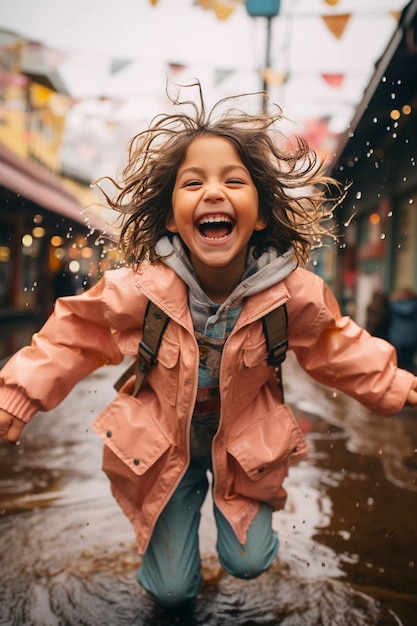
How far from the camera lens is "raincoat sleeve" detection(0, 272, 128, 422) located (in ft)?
7.43

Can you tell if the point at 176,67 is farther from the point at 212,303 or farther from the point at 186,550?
the point at 186,550

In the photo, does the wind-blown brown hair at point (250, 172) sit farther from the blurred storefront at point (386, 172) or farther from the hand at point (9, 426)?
the blurred storefront at point (386, 172)

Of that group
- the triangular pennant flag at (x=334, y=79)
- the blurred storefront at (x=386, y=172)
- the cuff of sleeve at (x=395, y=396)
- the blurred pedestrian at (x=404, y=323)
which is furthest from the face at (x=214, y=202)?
the triangular pennant flag at (x=334, y=79)

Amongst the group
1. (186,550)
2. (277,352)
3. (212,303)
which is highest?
(212,303)

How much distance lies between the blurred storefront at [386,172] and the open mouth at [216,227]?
345cm

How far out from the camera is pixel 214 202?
6.97 ft

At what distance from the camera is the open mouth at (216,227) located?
215cm

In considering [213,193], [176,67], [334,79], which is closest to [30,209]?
[176,67]

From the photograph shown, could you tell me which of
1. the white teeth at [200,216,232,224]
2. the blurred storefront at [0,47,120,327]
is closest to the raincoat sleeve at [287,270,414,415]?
the white teeth at [200,216,232,224]

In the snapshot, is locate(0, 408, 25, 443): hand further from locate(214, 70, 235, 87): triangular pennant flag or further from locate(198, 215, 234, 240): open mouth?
locate(214, 70, 235, 87): triangular pennant flag

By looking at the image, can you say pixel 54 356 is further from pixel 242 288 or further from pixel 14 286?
pixel 14 286

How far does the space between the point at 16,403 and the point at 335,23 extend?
219 inches

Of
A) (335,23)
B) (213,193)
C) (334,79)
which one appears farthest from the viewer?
(334,79)

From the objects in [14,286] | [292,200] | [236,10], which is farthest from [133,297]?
[14,286]
